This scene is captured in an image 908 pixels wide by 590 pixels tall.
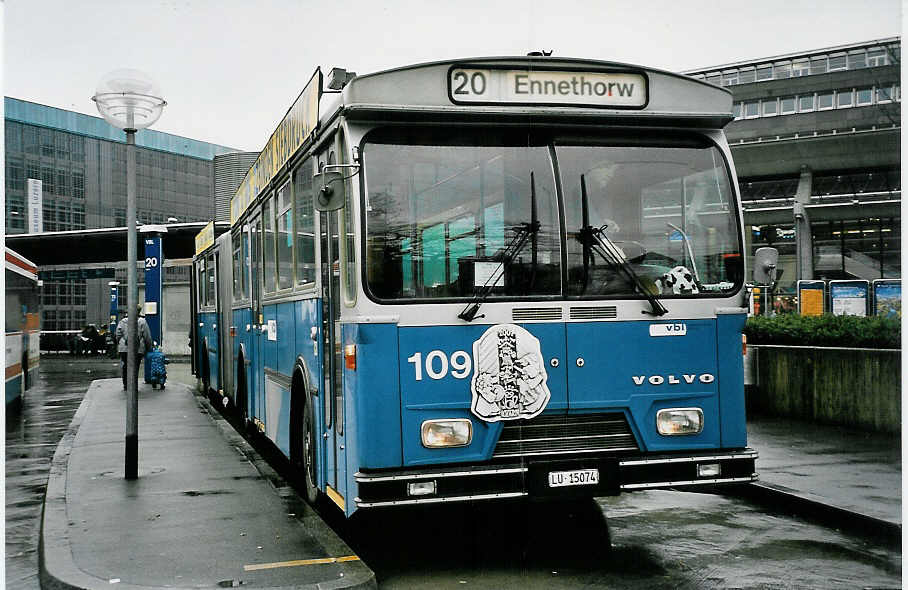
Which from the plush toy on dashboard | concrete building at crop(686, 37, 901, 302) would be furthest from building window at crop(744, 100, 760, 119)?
the plush toy on dashboard

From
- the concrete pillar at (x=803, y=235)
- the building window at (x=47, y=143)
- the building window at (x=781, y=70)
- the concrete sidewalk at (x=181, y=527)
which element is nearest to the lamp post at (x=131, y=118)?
the concrete sidewalk at (x=181, y=527)

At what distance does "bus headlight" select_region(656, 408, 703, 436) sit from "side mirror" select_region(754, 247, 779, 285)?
3.44ft

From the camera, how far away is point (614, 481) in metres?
6.18

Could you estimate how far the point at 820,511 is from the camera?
7.84 m

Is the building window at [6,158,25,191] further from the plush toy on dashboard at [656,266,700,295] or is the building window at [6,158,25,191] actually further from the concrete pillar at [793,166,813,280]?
the concrete pillar at [793,166,813,280]

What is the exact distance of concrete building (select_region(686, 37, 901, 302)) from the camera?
22770 millimetres

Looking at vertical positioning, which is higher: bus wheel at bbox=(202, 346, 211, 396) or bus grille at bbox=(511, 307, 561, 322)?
bus grille at bbox=(511, 307, 561, 322)

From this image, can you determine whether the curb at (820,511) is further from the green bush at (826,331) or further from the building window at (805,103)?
the building window at (805,103)

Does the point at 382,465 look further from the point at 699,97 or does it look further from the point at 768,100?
the point at 768,100

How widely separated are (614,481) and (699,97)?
259 cm

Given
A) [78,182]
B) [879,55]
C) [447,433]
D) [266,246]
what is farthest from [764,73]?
[447,433]

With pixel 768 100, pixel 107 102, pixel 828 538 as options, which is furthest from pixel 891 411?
pixel 768 100

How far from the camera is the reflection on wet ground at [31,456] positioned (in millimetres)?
7125

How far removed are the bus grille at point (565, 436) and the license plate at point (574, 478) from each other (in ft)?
0.45
